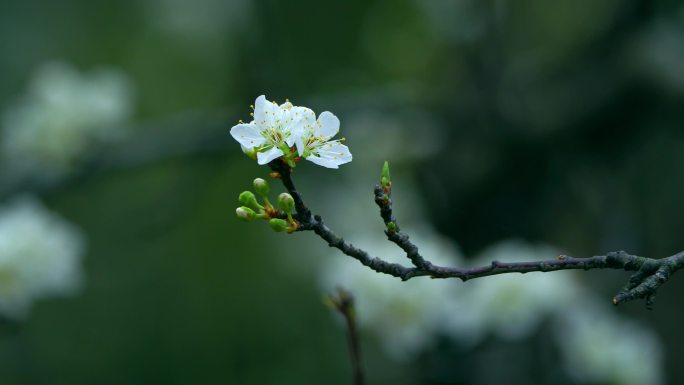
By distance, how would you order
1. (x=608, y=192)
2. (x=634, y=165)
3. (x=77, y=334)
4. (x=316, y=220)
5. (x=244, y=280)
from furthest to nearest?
1. (x=244, y=280)
2. (x=77, y=334)
3. (x=634, y=165)
4. (x=608, y=192)
5. (x=316, y=220)

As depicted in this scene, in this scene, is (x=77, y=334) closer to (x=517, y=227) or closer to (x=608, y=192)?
(x=517, y=227)

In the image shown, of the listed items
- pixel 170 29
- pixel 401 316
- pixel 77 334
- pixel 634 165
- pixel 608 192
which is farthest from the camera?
pixel 170 29

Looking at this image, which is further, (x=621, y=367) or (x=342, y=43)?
(x=342, y=43)

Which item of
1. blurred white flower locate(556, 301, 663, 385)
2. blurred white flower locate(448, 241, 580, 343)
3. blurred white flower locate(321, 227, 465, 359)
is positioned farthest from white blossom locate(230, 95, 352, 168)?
blurred white flower locate(556, 301, 663, 385)

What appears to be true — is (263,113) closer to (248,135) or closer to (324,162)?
(248,135)

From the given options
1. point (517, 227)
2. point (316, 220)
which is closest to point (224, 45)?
point (517, 227)

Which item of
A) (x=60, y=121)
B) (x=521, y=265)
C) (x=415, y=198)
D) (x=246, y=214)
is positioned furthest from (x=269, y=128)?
(x=60, y=121)

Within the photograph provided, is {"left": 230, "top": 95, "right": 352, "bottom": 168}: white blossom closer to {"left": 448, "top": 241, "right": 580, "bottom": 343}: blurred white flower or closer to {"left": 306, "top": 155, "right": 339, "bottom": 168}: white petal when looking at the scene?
{"left": 306, "top": 155, "right": 339, "bottom": 168}: white petal
